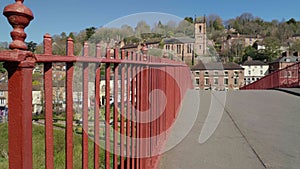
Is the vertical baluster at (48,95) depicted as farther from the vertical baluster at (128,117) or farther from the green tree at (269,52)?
the green tree at (269,52)

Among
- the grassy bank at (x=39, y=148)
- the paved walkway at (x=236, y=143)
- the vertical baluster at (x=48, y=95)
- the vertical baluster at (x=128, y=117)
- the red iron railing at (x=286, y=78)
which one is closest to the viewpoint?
Result: the vertical baluster at (x=48, y=95)

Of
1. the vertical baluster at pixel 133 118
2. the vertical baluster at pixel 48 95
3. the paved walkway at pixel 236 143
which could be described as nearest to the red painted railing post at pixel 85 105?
the vertical baluster at pixel 48 95

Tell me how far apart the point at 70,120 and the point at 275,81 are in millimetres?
16290

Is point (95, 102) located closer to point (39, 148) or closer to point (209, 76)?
point (39, 148)

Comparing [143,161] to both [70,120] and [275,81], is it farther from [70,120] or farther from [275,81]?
[275,81]

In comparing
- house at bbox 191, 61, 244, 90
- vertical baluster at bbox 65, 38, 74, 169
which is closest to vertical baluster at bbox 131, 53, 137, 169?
vertical baluster at bbox 65, 38, 74, 169

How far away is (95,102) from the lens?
137 centimetres

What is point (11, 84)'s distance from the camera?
75 cm

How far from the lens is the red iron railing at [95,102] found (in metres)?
0.75

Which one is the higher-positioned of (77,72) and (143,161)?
(77,72)

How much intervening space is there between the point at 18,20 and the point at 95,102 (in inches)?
27.4

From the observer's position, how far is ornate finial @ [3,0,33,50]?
0.73m

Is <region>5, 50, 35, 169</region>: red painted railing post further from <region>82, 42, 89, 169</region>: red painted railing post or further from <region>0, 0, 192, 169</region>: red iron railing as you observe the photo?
<region>82, 42, 89, 169</region>: red painted railing post

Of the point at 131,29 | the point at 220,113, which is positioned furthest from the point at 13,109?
the point at 220,113
